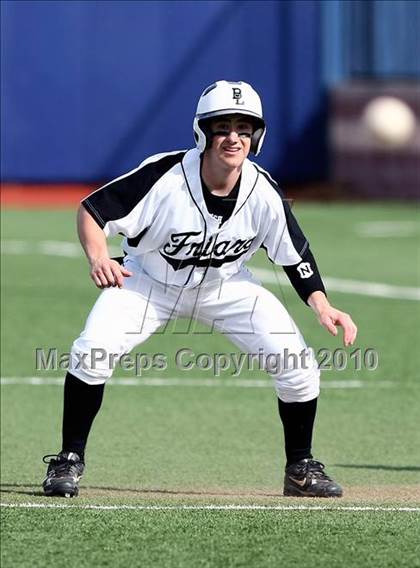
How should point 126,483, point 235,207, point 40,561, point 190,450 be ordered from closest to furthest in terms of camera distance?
point 40,561 < point 235,207 < point 126,483 < point 190,450

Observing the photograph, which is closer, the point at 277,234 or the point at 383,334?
the point at 277,234

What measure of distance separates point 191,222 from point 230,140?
41 cm

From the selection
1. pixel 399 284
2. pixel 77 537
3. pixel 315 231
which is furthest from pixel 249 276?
pixel 315 231

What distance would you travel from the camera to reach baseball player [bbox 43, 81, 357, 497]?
6.19 metres

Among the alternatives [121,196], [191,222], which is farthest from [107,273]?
[191,222]

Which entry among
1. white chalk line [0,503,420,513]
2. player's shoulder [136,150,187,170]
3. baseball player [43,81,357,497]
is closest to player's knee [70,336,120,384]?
baseball player [43,81,357,497]

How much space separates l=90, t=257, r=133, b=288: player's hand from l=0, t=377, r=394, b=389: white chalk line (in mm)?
3732

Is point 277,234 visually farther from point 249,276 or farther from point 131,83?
point 131,83

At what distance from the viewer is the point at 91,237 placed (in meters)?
6.15

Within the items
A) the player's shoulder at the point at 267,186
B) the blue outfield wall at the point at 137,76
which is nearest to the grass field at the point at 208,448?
the player's shoulder at the point at 267,186

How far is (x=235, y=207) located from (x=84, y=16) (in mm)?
17305

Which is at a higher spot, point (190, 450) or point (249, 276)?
point (249, 276)

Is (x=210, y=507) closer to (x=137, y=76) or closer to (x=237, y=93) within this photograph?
(x=237, y=93)

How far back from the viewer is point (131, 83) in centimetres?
2359
